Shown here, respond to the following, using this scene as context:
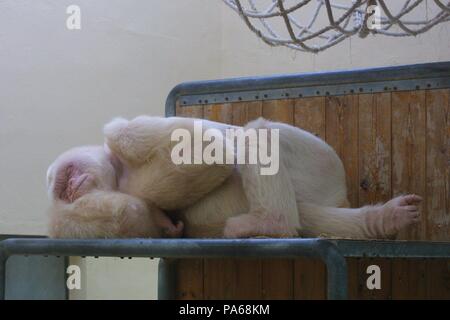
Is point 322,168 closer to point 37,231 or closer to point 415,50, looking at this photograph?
point 415,50

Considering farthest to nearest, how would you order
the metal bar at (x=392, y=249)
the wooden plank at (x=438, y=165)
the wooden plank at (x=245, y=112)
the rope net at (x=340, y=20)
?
the rope net at (x=340, y=20) → the wooden plank at (x=245, y=112) → the wooden plank at (x=438, y=165) → the metal bar at (x=392, y=249)

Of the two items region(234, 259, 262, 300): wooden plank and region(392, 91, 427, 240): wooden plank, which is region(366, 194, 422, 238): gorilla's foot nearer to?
region(392, 91, 427, 240): wooden plank

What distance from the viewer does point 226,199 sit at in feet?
13.0

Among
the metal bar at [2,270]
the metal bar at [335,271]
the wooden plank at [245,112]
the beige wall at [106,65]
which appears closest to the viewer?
the metal bar at [335,271]

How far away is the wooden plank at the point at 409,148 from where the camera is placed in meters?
4.23

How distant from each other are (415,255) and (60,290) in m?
3.92

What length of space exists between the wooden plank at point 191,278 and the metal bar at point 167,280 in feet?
0.11

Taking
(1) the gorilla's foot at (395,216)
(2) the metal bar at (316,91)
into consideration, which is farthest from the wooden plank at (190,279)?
(1) the gorilla's foot at (395,216)

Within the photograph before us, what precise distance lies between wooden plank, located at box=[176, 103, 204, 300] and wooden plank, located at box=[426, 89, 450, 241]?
1.24 m

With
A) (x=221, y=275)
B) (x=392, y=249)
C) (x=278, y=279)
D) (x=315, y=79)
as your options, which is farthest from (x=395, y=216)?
(x=221, y=275)

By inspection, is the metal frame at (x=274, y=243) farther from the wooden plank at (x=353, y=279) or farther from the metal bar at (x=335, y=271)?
the wooden plank at (x=353, y=279)

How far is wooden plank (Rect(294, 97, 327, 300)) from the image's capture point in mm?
4320

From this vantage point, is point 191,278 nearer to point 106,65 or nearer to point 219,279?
point 219,279

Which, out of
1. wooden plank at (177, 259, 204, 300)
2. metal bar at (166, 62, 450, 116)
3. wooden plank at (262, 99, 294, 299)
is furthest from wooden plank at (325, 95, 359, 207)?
wooden plank at (177, 259, 204, 300)
